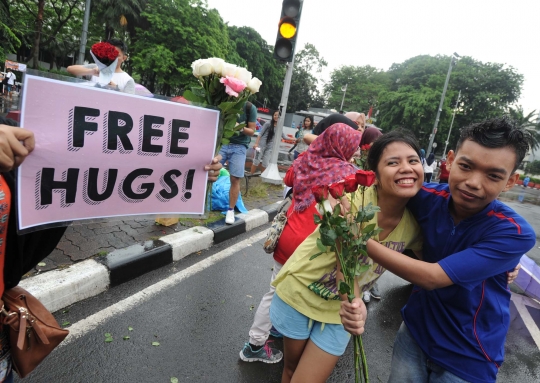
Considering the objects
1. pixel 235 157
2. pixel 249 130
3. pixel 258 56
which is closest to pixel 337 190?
pixel 249 130

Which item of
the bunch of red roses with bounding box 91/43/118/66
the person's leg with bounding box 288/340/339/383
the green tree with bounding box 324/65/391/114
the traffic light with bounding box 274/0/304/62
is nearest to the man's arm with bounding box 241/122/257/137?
the bunch of red roses with bounding box 91/43/118/66

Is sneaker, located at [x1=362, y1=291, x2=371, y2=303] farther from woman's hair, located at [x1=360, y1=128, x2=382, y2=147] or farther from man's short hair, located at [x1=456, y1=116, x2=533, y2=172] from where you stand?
man's short hair, located at [x1=456, y1=116, x2=533, y2=172]

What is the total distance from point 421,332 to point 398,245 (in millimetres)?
408

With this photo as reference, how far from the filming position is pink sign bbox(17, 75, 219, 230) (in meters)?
1.25

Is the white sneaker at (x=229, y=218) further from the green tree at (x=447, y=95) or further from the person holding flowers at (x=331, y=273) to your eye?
the green tree at (x=447, y=95)

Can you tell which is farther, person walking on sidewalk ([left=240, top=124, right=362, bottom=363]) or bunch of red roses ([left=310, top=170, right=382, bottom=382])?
person walking on sidewalk ([left=240, top=124, right=362, bottom=363])

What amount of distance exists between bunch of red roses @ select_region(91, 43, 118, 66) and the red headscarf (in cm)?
226

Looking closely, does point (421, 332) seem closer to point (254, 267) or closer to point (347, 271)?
point (347, 271)

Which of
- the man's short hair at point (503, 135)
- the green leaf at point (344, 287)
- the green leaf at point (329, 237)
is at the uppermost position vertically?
the man's short hair at point (503, 135)

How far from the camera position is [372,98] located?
4891 centimetres

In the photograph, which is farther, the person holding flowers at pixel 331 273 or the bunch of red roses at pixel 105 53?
the bunch of red roses at pixel 105 53

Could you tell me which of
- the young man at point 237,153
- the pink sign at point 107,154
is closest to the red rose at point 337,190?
the pink sign at point 107,154

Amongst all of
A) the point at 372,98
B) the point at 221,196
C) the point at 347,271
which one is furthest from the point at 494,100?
the point at 347,271

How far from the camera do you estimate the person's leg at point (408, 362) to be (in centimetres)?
157
